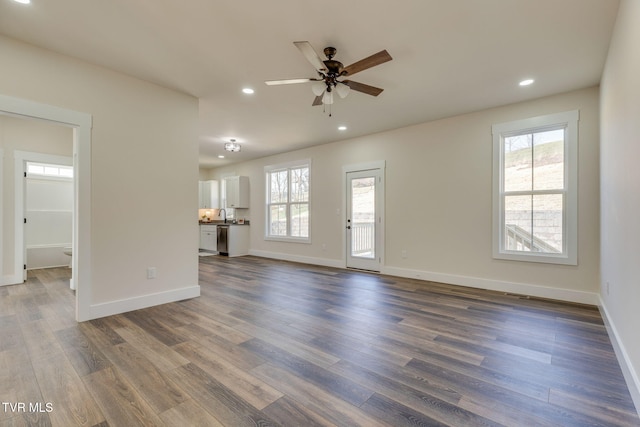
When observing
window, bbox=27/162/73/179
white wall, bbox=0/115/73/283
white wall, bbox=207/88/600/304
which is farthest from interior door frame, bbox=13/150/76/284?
white wall, bbox=207/88/600/304

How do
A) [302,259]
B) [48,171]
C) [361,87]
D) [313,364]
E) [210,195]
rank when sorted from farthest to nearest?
[210,195] → [302,259] → [48,171] → [361,87] → [313,364]

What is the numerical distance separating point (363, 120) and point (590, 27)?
9.51ft

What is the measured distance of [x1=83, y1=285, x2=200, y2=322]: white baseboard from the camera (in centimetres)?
308

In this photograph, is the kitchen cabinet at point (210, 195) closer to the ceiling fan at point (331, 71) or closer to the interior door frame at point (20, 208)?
the interior door frame at point (20, 208)

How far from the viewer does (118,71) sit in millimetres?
3213

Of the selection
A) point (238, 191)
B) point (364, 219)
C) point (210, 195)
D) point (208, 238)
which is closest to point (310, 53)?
point (364, 219)

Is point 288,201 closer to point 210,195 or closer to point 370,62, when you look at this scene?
point 210,195

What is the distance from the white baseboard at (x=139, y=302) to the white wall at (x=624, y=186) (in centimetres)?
415

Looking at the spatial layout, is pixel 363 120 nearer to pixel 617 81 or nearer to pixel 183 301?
pixel 617 81

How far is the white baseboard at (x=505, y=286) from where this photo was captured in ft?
12.1

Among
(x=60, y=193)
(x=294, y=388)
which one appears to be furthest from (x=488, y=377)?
(x=60, y=193)

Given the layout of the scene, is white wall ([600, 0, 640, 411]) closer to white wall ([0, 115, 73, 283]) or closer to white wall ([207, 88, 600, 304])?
white wall ([207, 88, 600, 304])

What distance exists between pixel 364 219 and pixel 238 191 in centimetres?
386

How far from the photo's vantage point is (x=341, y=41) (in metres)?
2.65
